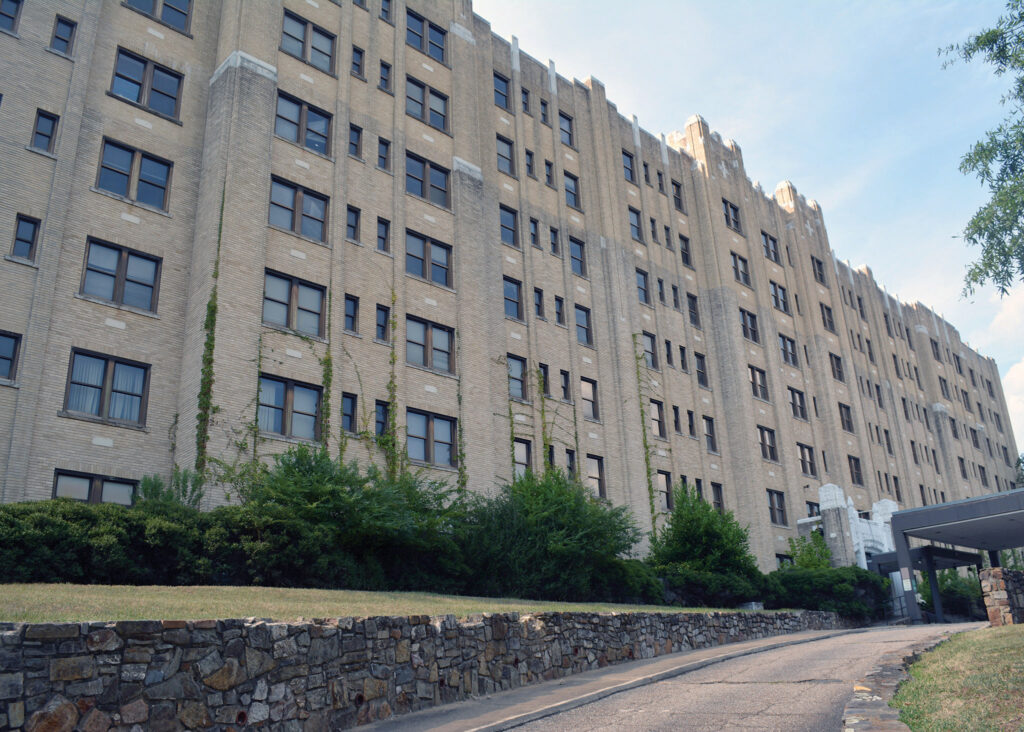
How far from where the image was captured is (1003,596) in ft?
67.7

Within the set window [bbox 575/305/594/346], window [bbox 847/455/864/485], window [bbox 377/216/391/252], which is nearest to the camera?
window [bbox 377/216/391/252]

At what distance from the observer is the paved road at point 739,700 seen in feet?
34.2

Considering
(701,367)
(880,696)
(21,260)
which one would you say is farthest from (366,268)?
(880,696)

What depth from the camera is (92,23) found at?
25641 mm

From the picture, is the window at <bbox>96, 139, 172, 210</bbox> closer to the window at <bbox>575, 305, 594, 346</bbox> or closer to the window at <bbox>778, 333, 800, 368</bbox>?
the window at <bbox>575, 305, 594, 346</bbox>

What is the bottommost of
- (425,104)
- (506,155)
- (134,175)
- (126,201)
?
(126,201)

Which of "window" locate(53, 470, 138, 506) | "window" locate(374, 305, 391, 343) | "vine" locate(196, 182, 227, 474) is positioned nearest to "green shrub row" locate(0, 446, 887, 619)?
"vine" locate(196, 182, 227, 474)

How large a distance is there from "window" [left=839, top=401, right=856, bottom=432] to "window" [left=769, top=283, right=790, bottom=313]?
7.26m

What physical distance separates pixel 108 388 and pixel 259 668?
15.5 m

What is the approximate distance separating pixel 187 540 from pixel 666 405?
26.0 meters

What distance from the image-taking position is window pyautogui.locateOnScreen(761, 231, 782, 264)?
52969 mm

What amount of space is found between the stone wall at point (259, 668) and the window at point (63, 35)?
2150cm

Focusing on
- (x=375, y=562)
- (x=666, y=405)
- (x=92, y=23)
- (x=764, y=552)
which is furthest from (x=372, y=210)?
(x=764, y=552)

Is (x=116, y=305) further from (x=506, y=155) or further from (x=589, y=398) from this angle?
(x=589, y=398)
